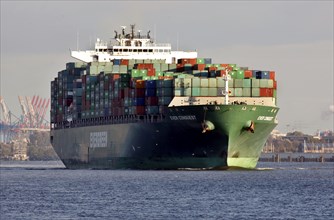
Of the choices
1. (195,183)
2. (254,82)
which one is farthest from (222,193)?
(254,82)

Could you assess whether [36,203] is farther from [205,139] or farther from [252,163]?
[252,163]

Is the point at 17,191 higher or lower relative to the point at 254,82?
lower

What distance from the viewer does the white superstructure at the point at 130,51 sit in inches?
5822

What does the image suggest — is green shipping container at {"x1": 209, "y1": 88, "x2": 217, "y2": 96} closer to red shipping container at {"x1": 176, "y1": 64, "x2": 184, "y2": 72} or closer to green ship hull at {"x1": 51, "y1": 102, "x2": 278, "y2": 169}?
green ship hull at {"x1": 51, "y1": 102, "x2": 278, "y2": 169}

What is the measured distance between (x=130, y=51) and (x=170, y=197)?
67.4 metres

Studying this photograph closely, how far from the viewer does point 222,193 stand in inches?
3433

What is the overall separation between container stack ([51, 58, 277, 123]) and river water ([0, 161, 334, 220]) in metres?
10.1

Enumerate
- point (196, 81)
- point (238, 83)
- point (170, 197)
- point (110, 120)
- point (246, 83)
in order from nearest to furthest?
point (170, 197)
point (196, 81)
point (238, 83)
point (246, 83)
point (110, 120)

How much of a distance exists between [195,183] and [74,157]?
169 feet

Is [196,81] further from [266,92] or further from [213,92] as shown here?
[266,92]

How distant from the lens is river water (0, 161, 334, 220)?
234ft

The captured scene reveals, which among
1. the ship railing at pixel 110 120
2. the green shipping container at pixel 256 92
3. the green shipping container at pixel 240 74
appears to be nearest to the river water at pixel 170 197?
the ship railing at pixel 110 120

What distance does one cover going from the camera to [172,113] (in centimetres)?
11894

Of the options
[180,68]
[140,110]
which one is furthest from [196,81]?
[180,68]
